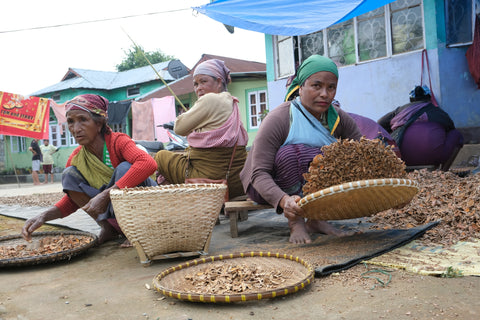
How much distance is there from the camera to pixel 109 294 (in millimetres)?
1812

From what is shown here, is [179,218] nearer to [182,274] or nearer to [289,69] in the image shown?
[182,274]

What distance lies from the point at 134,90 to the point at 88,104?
18.7 m

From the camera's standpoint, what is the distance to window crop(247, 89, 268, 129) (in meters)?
14.4

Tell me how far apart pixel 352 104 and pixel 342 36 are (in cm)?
A: 135

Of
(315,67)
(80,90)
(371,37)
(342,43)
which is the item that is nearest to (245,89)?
(342,43)

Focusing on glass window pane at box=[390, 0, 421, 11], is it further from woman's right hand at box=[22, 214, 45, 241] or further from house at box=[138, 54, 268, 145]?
house at box=[138, 54, 268, 145]

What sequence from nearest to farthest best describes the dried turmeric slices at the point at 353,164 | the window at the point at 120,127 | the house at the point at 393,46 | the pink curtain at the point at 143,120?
the dried turmeric slices at the point at 353,164
the house at the point at 393,46
the pink curtain at the point at 143,120
the window at the point at 120,127

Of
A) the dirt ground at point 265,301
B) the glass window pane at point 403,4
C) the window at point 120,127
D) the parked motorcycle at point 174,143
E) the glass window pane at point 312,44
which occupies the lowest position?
the dirt ground at point 265,301

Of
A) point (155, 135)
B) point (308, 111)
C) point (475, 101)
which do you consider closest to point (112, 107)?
point (155, 135)

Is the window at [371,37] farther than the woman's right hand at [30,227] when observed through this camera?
Yes

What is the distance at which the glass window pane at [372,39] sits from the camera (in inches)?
287

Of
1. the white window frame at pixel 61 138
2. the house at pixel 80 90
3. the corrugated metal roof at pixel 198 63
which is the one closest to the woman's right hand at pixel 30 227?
the corrugated metal roof at pixel 198 63

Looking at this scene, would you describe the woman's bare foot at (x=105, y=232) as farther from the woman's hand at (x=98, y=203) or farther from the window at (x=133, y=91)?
the window at (x=133, y=91)

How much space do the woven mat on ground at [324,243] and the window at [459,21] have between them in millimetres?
4887
